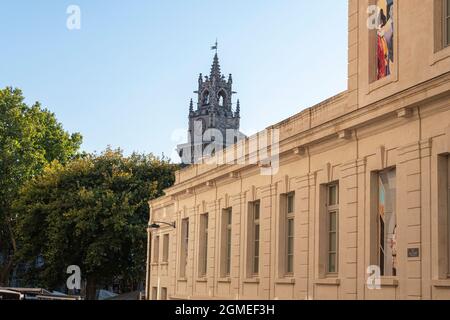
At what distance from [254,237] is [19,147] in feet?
126

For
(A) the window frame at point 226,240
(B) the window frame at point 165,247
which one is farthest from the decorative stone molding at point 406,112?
(B) the window frame at point 165,247

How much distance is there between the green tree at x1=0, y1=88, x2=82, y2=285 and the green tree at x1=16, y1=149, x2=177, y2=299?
192 inches

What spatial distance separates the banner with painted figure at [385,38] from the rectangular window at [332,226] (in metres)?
3.69

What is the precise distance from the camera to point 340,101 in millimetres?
21641

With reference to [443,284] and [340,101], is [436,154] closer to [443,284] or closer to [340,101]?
[443,284]

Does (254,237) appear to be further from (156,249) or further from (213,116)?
(213,116)

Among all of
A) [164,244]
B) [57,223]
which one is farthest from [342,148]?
[57,223]

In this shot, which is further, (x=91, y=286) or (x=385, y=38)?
(x=91, y=286)

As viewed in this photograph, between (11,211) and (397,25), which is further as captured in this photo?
(11,211)

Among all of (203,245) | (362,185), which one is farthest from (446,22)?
(203,245)

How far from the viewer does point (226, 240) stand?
30.0 metres

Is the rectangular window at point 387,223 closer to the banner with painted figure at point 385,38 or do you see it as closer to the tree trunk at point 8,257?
the banner with painted figure at point 385,38

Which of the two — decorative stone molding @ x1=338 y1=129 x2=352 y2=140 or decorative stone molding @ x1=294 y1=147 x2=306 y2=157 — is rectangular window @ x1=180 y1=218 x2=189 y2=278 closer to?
decorative stone molding @ x1=294 y1=147 x2=306 y2=157
